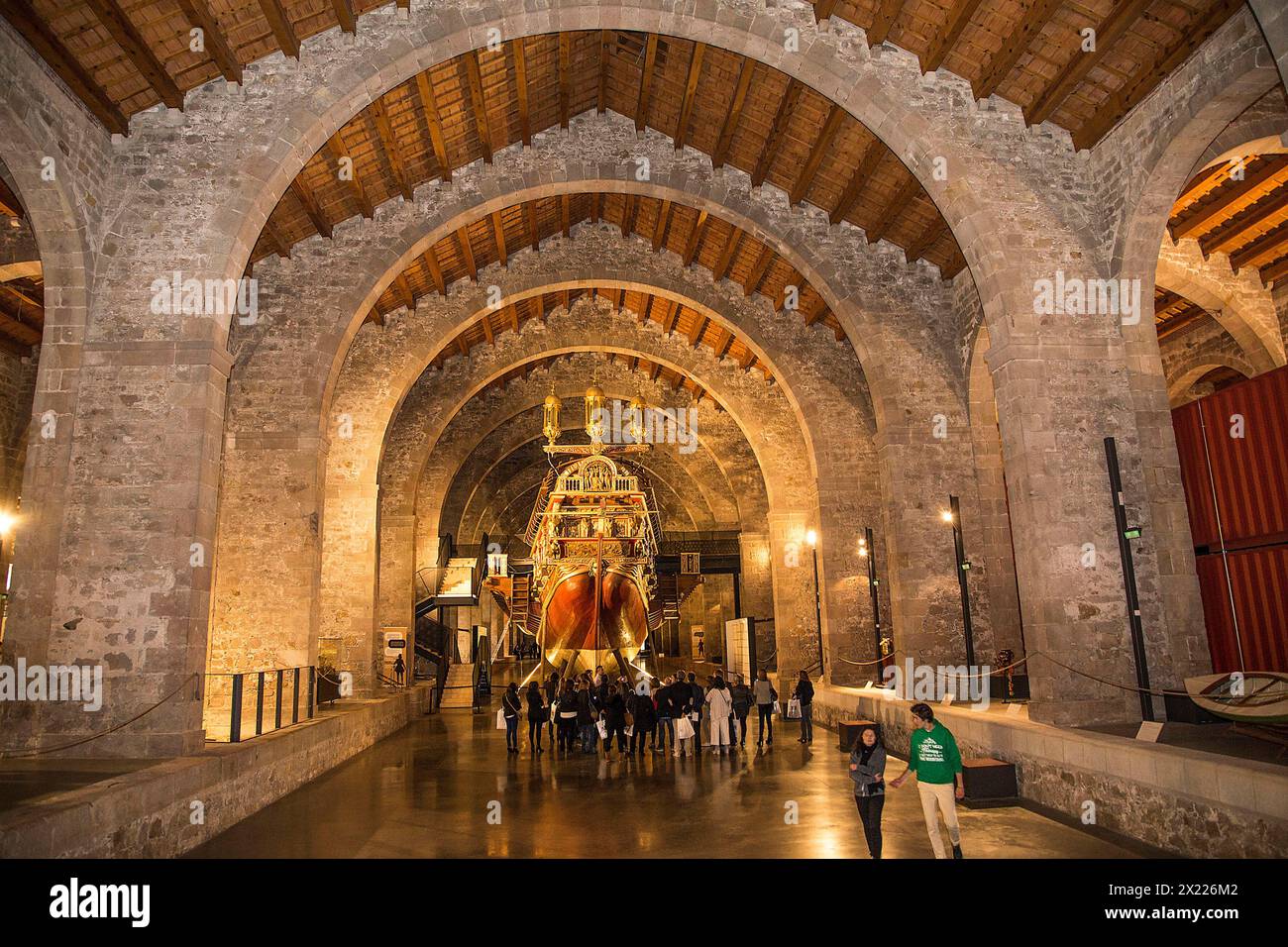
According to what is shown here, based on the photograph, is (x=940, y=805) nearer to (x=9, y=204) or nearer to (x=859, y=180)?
(x=859, y=180)

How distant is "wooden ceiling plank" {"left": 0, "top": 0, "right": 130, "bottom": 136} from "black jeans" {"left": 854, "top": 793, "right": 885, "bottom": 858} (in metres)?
9.85

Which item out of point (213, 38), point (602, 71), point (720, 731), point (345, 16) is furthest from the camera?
point (602, 71)

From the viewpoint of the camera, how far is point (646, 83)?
12742 millimetres

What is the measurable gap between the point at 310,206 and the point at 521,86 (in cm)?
372

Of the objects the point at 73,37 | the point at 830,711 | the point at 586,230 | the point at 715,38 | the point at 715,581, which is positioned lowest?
the point at 830,711

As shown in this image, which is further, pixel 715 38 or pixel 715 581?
pixel 715 581

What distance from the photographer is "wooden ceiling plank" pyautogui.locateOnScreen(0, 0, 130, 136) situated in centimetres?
747

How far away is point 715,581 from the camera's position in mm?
31922

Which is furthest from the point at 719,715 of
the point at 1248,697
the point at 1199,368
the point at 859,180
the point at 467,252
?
the point at 1199,368
